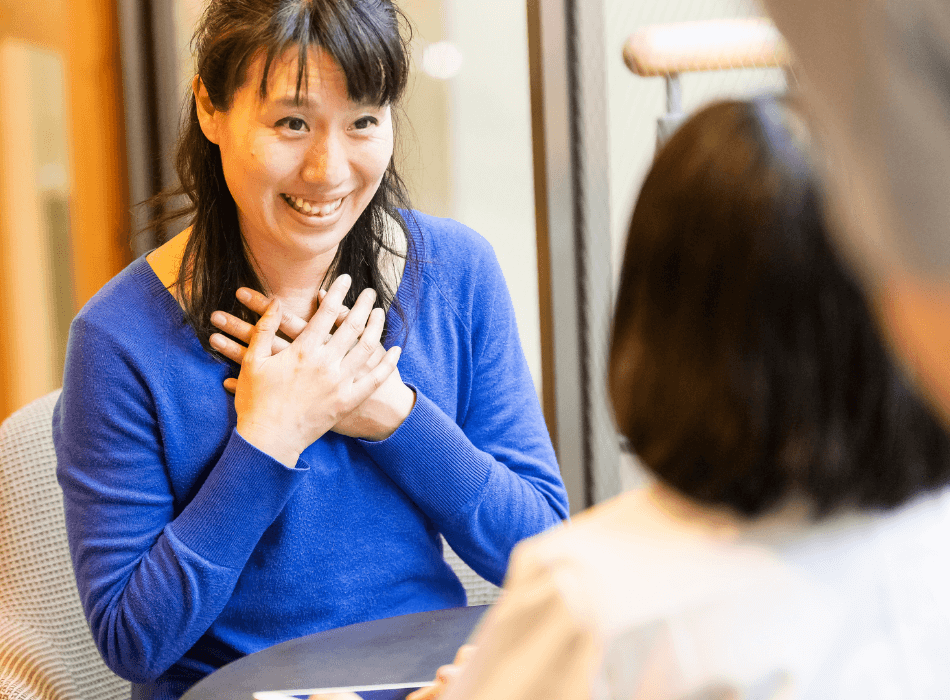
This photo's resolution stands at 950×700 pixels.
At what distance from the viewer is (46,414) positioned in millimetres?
1389

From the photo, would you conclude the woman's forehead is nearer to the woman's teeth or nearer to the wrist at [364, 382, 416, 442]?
the woman's teeth

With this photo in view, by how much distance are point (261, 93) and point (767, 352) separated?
0.75 meters

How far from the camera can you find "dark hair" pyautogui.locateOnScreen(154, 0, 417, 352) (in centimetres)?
105

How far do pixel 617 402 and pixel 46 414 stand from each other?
112 centimetres

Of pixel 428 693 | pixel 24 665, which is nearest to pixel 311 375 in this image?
pixel 428 693

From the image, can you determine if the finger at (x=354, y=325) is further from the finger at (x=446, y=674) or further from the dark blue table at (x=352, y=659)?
the finger at (x=446, y=674)

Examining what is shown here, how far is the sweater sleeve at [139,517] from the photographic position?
1.01 meters

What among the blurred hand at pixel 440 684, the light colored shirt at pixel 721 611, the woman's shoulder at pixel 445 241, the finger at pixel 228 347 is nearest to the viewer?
the light colored shirt at pixel 721 611

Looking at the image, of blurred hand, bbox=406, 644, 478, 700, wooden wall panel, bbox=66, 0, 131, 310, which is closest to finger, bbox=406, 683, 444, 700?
blurred hand, bbox=406, 644, 478, 700

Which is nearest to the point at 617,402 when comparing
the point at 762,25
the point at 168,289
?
the point at 762,25

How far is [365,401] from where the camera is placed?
1.13 metres

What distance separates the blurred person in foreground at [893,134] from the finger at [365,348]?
97cm

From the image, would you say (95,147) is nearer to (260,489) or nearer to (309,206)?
(309,206)

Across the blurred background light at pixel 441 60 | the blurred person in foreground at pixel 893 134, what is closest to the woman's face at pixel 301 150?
the blurred person in foreground at pixel 893 134
